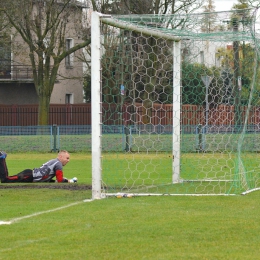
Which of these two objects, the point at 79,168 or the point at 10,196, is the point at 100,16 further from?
the point at 79,168

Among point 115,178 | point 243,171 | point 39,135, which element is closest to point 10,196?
point 115,178

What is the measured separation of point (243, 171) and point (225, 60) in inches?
112

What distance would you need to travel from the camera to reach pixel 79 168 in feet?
69.3

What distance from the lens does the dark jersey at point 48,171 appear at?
13.5 meters

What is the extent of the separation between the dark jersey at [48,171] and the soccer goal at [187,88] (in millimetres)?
988

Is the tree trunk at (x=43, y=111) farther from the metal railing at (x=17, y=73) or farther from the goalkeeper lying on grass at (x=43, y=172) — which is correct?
the goalkeeper lying on grass at (x=43, y=172)

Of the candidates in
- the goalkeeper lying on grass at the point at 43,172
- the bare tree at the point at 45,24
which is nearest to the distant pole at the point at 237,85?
the goalkeeper lying on grass at the point at 43,172

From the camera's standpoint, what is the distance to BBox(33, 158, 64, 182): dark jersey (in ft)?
44.2

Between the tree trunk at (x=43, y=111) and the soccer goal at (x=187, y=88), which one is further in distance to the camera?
the tree trunk at (x=43, y=111)

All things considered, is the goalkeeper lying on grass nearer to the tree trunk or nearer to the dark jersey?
the dark jersey

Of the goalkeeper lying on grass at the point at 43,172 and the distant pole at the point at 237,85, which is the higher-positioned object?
the distant pole at the point at 237,85

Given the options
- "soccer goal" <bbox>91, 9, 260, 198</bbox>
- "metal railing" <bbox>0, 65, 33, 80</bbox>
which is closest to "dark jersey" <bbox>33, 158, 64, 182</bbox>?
"soccer goal" <bbox>91, 9, 260, 198</bbox>

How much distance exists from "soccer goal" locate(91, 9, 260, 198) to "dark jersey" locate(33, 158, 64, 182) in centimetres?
99

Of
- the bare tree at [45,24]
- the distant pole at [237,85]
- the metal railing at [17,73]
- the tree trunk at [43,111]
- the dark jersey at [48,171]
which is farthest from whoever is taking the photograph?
the metal railing at [17,73]
